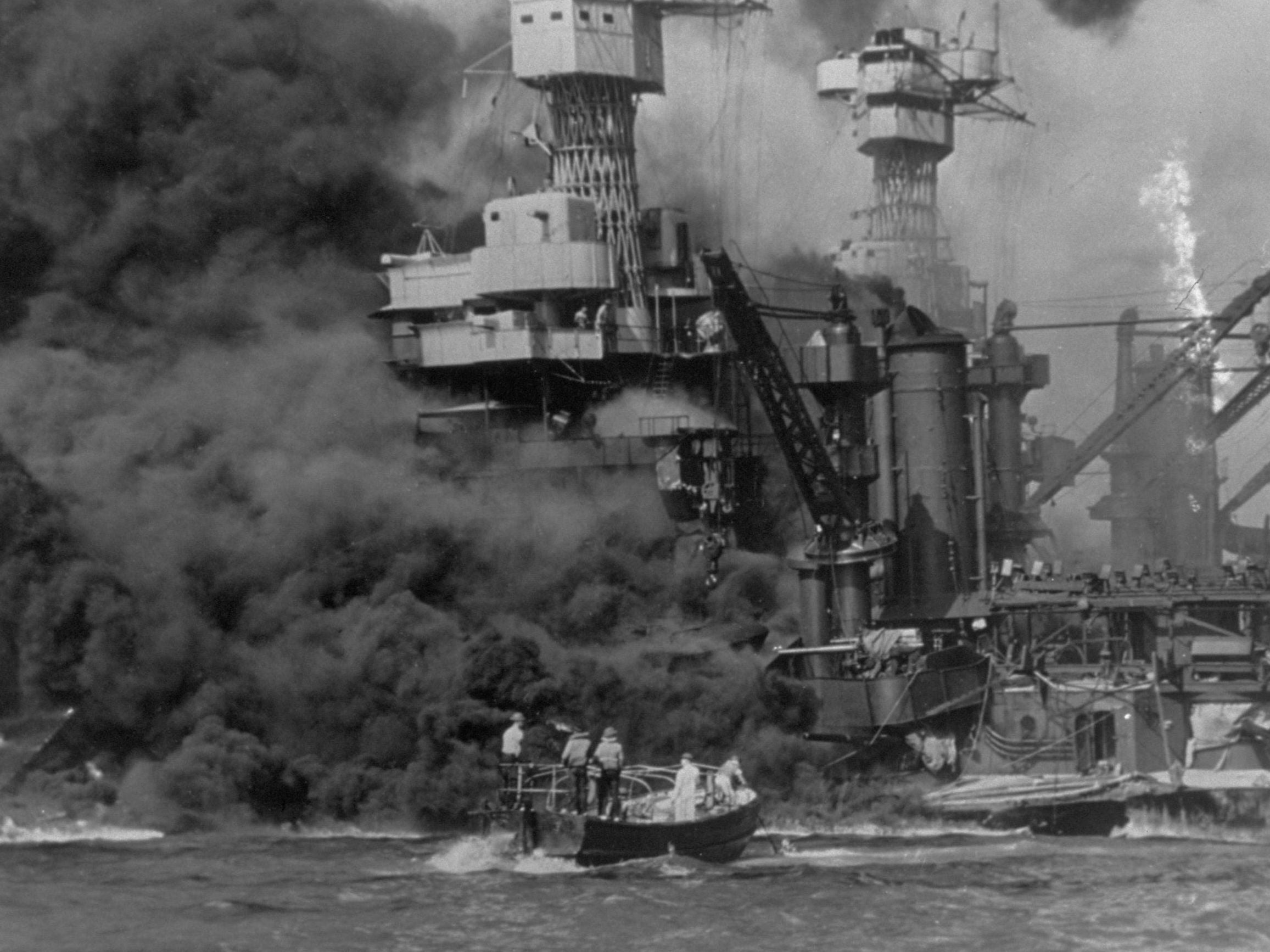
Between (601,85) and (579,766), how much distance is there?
38.5 m

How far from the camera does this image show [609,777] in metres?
71.4

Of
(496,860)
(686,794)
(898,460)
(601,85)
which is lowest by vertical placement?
(496,860)

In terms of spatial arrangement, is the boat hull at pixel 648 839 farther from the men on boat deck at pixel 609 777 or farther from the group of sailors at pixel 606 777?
the men on boat deck at pixel 609 777

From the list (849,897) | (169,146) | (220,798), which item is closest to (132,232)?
(169,146)

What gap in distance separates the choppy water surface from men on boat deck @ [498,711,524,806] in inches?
67.8

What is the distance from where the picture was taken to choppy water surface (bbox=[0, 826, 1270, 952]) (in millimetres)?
63531

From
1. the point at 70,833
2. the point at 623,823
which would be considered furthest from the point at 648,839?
the point at 70,833

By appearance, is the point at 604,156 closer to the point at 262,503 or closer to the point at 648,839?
the point at 262,503

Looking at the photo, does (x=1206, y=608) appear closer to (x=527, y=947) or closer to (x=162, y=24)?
(x=527, y=947)

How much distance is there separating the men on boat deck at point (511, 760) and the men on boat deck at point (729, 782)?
5538 millimetres

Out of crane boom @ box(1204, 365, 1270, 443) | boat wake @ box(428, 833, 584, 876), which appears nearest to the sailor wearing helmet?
boat wake @ box(428, 833, 584, 876)

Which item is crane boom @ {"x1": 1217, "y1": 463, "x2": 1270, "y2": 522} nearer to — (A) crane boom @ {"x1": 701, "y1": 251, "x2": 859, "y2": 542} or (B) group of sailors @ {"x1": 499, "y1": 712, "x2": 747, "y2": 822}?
(A) crane boom @ {"x1": 701, "y1": 251, "x2": 859, "y2": 542}

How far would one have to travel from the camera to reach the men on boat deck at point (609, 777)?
234 ft

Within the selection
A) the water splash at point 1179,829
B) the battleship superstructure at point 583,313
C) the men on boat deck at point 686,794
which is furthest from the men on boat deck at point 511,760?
the battleship superstructure at point 583,313
